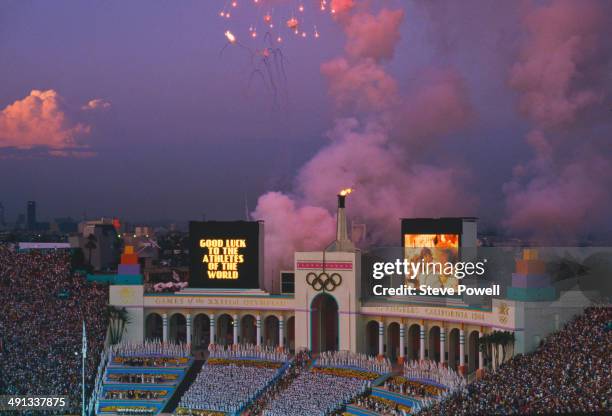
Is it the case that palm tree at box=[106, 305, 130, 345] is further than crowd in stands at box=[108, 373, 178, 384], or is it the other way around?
palm tree at box=[106, 305, 130, 345]

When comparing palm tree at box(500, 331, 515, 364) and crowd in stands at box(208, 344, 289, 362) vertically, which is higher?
palm tree at box(500, 331, 515, 364)

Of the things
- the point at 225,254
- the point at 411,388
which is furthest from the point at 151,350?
the point at 411,388

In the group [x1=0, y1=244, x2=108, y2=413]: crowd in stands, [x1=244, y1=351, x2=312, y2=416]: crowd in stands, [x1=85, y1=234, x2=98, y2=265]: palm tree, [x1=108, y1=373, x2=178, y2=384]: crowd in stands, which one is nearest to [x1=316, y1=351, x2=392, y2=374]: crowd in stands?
[x1=244, y1=351, x2=312, y2=416]: crowd in stands

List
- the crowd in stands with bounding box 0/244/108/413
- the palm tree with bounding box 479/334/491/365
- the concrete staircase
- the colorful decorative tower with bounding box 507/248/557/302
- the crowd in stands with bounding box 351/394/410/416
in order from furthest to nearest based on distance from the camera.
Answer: the crowd in stands with bounding box 0/244/108/413 < the concrete staircase < the palm tree with bounding box 479/334/491/365 < the colorful decorative tower with bounding box 507/248/557/302 < the crowd in stands with bounding box 351/394/410/416

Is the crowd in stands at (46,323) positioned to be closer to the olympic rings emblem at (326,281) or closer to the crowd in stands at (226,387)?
the crowd in stands at (226,387)

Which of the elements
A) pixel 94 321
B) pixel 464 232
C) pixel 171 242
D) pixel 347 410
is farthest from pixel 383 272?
pixel 171 242

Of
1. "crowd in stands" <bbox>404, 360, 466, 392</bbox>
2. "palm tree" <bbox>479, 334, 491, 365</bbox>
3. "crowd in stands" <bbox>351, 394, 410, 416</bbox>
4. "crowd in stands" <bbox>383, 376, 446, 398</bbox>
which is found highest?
"palm tree" <bbox>479, 334, 491, 365</bbox>

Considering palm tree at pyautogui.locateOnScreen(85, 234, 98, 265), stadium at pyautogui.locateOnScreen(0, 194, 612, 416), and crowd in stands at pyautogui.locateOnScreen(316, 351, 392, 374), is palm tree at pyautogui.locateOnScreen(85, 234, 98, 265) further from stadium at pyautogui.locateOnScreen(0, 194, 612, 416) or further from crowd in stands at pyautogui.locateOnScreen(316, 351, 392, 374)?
crowd in stands at pyautogui.locateOnScreen(316, 351, 392, 374)
